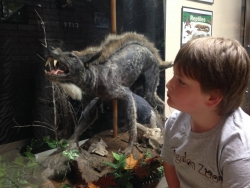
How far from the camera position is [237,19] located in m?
2.81

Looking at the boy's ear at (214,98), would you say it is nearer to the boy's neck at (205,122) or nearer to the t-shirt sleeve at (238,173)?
the boy's neck at (205,122)

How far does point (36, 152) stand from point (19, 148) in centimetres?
11

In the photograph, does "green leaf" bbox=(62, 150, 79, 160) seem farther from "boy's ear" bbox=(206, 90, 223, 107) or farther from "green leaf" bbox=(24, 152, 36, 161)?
"boy's ear" bbox=(206, 90, 223, 107)

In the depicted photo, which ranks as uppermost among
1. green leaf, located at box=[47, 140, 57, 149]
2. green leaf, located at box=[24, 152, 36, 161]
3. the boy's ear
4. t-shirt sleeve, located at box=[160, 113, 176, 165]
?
the boy's ear

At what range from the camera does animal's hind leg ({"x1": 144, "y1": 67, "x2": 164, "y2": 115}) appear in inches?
82.4

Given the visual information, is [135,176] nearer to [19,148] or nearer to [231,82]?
[19,148]

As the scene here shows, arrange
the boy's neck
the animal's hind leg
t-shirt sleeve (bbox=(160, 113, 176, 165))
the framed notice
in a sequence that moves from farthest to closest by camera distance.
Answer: the framed notice
the animal's hind leg
t-shirt sleeve (bbox=(160, 113, 176, 165))
the boy's neck

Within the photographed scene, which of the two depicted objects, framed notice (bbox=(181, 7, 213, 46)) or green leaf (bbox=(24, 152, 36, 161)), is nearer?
green leaf (bbox=(24, 152, 36, 161))

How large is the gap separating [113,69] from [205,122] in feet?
2.99

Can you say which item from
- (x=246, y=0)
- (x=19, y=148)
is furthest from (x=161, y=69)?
(x=246, y=0)

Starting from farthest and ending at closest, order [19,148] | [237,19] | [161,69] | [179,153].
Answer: [237,19]
[161,69]
[19,148]
[179,153]

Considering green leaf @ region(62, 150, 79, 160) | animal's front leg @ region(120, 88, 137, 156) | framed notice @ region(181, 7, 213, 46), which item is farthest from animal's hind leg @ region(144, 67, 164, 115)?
green leaf @ region(62, 150, 79, 160)

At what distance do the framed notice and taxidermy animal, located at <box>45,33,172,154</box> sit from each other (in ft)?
1.26

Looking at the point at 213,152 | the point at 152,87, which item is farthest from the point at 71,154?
the point at 213,152
